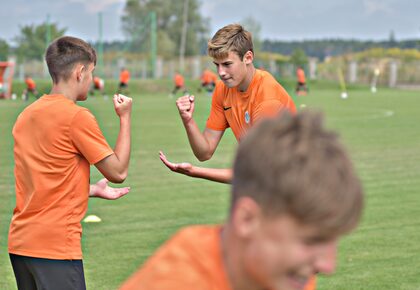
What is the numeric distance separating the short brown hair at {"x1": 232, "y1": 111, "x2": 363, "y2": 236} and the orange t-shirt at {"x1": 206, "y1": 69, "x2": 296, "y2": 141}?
12.5 feet

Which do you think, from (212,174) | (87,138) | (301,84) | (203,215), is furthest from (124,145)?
(301,84)

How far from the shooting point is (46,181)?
469 centimetres

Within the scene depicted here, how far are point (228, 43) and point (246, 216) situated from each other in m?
4.58

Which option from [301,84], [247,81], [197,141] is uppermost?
[247,81]

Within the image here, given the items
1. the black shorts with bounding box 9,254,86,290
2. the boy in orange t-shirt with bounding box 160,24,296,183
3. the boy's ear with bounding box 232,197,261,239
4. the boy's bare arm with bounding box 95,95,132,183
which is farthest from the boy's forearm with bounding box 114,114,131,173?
the boy's ear with bounding box 232,197,261,239

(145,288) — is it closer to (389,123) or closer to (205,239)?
(205,239)

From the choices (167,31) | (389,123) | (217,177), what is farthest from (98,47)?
(217,177)

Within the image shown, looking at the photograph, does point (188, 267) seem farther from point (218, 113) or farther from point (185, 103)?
point (218, 113)

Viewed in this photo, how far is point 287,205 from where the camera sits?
5.56 ft

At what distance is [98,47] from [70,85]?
2539 inches

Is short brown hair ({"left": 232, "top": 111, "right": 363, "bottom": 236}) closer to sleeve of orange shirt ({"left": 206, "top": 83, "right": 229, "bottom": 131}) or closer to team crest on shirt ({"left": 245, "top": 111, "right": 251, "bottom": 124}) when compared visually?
team crest on shirt ({"left": 245, "top": 111, "right": 251, "bottom": 124})

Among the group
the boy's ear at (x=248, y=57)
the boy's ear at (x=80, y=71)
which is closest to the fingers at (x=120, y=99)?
the boy's ear at (x=80, y=71)

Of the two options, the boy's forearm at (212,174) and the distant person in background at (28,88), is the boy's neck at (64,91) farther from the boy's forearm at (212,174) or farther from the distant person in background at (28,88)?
the distant person in background at (28,88)

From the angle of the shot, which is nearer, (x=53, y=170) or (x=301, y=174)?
(x=301, y=174)
